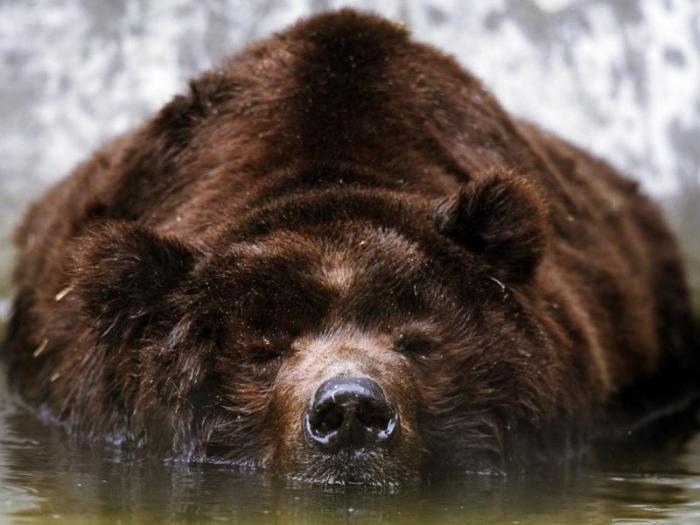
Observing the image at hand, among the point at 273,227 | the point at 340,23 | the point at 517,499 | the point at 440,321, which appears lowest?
the point at 517,499

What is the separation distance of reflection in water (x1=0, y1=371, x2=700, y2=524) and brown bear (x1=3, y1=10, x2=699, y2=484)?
16 centimetres

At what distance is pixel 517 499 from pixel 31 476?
184 centimetres

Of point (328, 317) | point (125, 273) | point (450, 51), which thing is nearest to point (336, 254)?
point (328, 317)

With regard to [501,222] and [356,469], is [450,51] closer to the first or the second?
[501,222]

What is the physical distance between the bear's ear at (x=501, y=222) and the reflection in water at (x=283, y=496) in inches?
35.5

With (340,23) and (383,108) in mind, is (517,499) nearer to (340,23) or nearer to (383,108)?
(383,108)

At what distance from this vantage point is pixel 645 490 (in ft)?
19.0

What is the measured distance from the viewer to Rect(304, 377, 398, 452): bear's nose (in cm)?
521

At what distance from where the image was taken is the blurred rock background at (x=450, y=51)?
12594 millimetres

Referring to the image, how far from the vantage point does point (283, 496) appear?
5305 millimetres

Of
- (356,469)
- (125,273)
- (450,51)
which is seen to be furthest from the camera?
(450,51)

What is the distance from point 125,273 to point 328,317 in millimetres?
845

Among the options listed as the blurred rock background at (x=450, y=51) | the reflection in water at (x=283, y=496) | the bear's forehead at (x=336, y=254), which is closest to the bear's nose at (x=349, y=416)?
the reflection in water at (x=283, y=496)

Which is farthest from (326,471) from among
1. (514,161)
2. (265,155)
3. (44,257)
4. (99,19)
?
(99,19)
